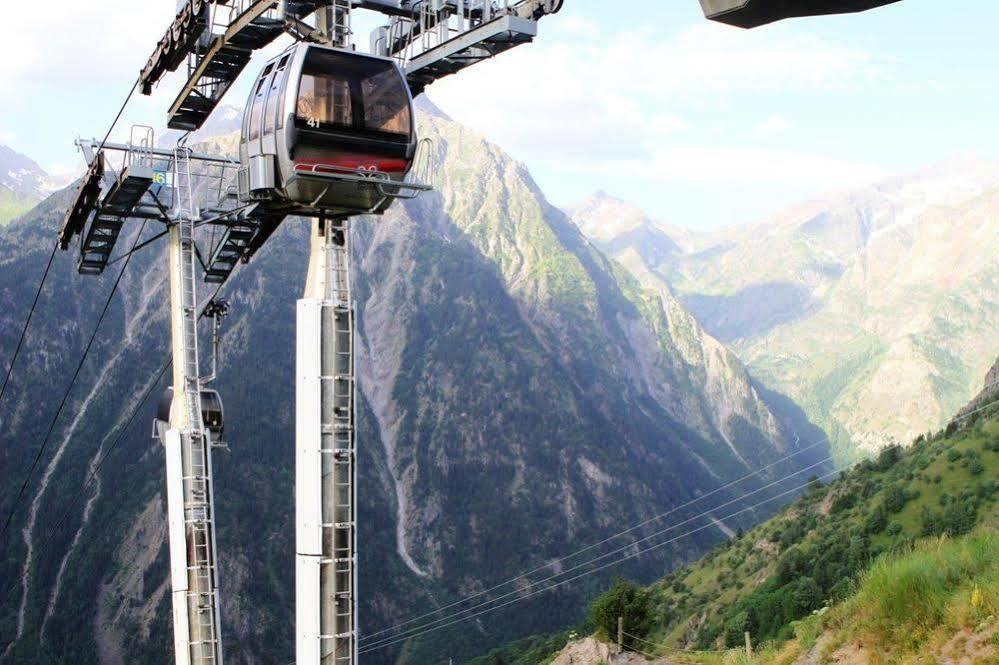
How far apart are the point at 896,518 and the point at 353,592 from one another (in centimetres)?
5271

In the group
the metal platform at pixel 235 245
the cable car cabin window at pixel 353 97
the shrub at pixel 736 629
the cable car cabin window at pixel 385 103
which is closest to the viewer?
the cable car cabin window at pixel 353 97

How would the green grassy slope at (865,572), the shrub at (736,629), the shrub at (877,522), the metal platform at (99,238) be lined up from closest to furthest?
1. the green grassy slope at (865,572)
2. the metal platform at (99,238)
3. the shrub at (736,629)
4. the shrub at (877,522)

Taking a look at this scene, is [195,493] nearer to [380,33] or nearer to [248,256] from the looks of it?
[248,256]

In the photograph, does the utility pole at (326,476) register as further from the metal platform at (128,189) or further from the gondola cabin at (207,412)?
the metal platform at (128,189)

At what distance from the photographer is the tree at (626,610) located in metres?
43.2

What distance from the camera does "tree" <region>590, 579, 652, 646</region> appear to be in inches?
1703

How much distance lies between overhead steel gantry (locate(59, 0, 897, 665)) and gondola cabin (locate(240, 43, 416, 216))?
0.21 meters

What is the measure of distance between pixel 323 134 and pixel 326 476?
5141mm

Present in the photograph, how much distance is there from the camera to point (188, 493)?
23.0 meters

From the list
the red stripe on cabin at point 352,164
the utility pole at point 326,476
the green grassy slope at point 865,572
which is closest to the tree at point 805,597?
the green grassy slope at point 865,572

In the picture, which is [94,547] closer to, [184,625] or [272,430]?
[272,430]

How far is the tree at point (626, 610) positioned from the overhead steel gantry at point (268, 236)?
23.5 meters

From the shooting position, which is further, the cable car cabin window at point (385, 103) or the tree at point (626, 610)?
the tree at point (626, 610)

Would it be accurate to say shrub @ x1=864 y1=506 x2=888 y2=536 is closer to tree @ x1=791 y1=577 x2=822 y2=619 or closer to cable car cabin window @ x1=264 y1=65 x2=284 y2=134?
tree @ x1=791 y1=577 x2=822 y2=619
